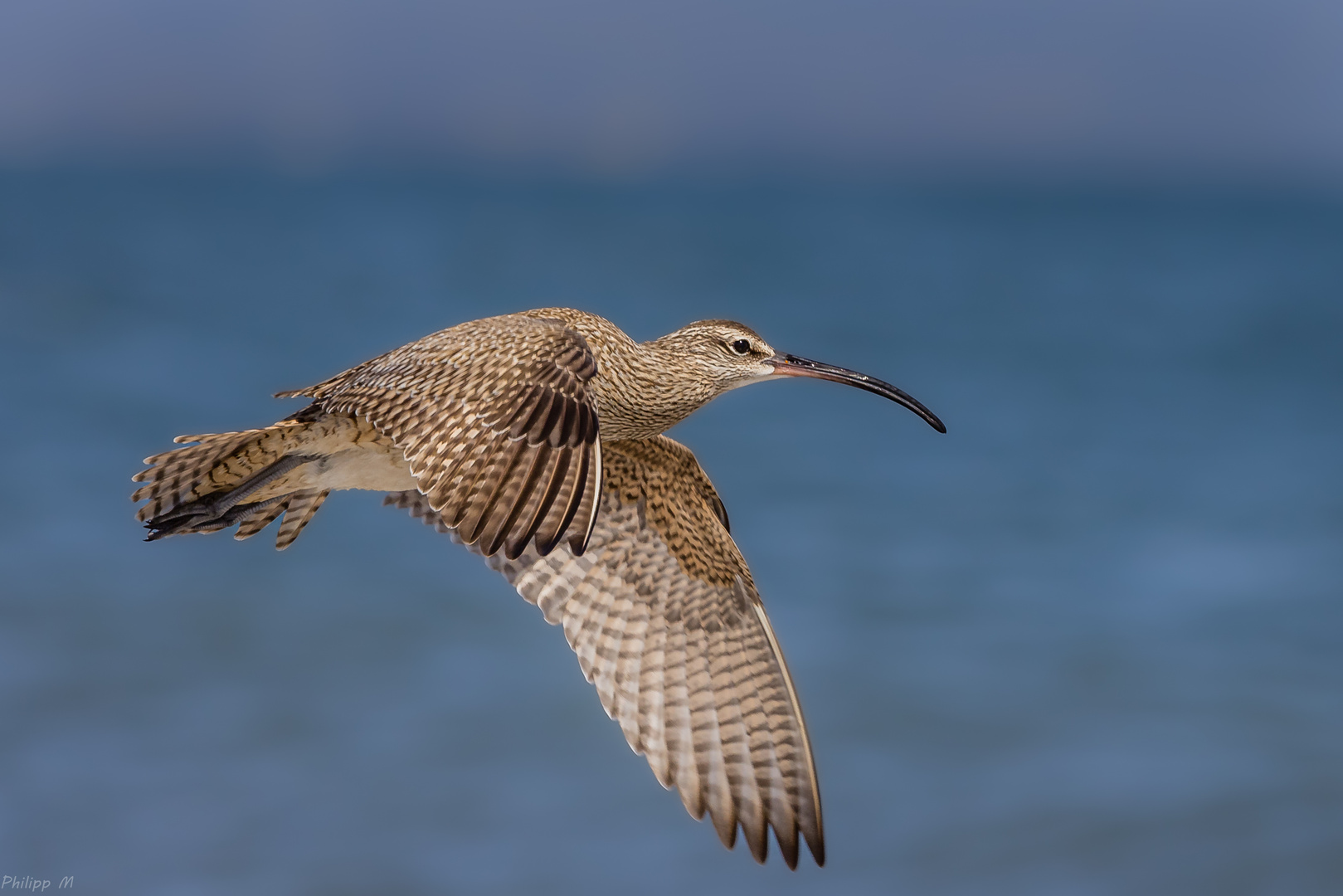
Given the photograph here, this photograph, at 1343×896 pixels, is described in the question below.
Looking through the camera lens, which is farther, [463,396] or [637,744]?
[637,744]

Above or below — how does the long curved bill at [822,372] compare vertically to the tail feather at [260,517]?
above

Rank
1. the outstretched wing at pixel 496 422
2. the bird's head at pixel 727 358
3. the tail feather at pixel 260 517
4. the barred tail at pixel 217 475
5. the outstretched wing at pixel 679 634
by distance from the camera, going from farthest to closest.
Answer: the outstretched wing at pixel 679 634, the tail feather at pixel 260 517, the bird's head at pixel 727 358, the barred tail at pixel 217 475, the outstretched wing at pixel 496 422

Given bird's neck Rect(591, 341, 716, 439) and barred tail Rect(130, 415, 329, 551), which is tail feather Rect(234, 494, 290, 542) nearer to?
barred tail Rect(130, 415, 329, 551)

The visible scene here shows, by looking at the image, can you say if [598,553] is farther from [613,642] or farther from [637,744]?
[637,744]

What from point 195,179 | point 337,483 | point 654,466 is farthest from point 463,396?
point 195,179

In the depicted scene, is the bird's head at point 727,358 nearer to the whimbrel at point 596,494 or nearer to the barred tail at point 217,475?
the whimbrel at point 596,494

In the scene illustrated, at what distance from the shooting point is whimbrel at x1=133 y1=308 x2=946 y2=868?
20.7ft

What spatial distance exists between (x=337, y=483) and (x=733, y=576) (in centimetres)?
224

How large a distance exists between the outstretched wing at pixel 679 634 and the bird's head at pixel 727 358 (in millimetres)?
769

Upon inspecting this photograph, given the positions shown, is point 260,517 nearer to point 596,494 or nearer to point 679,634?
point 679,634

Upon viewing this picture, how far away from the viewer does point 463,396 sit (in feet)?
21.6

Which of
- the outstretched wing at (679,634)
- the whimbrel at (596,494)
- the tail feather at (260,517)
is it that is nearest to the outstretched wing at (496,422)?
the whimbrel at (596,494)

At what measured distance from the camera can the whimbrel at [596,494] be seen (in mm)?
6301

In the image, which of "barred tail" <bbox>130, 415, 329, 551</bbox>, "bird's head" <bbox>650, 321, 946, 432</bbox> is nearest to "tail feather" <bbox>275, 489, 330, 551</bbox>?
"barred tail" <bbox>130, 415, 329, 551</bbox>
